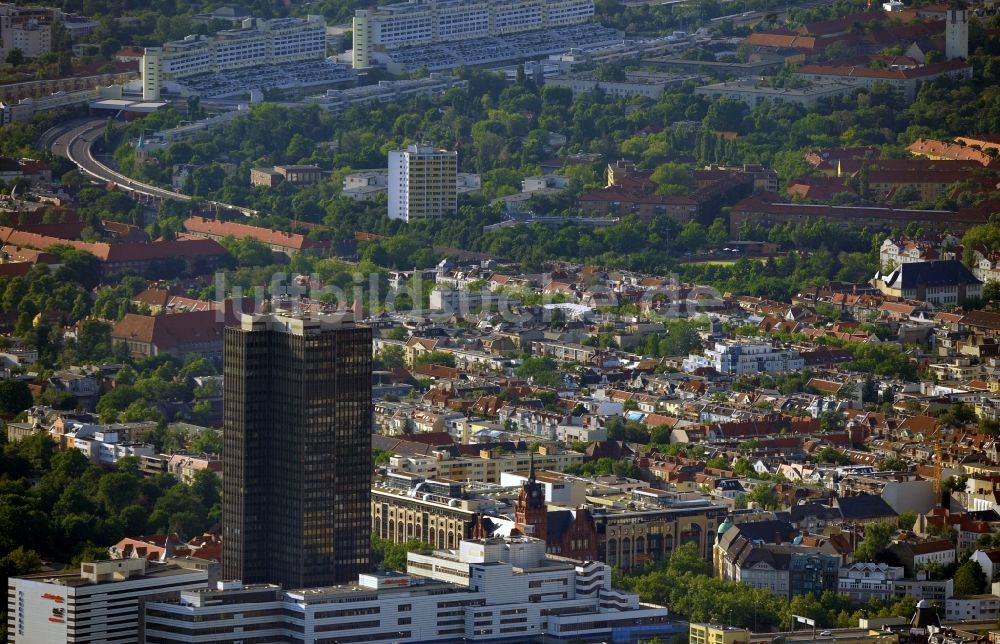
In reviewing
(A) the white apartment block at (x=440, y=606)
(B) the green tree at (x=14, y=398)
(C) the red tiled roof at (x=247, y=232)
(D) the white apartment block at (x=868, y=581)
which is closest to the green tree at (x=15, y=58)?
(C) the red tiled roof at (x=247, y=232)

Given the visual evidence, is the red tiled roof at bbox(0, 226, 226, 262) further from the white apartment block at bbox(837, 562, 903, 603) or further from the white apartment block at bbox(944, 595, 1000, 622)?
the white apartment block at bbox(944, 595, 1000, 622)

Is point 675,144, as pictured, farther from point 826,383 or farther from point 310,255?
point 826,383

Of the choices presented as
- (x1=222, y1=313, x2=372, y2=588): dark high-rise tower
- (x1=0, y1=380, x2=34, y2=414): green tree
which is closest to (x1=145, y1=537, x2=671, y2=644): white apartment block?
(x1=222, y1=313, x2=372, y2=588): dark high-rise tower

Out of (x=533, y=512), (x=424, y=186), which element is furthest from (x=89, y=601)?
(x=424, y=186)

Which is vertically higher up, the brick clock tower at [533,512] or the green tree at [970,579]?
the brick clock tower at [533,512]

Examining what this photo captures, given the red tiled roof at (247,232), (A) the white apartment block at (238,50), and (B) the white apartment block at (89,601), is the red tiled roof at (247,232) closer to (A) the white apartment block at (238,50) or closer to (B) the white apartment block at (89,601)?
(A) the white apartment block at (238,50)

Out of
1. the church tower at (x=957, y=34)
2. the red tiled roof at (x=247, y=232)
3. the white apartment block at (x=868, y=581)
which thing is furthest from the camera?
the church tower at (x=957, y=34)

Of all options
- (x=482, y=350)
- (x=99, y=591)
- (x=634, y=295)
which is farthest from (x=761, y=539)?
(x=634, y=295)
